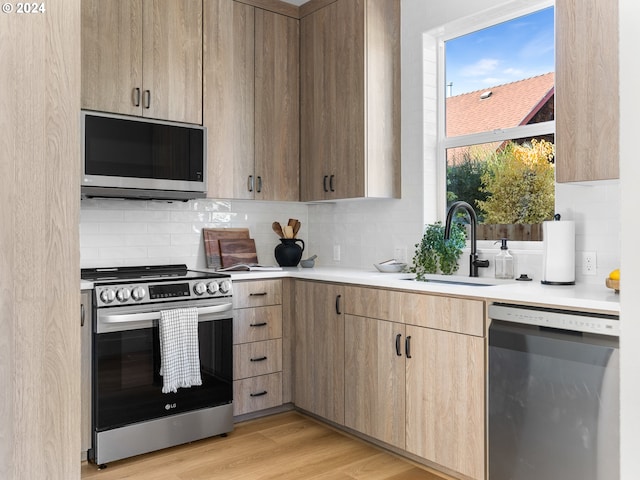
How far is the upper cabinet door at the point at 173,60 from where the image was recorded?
3236mm

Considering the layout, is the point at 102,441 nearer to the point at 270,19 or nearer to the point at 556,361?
the point at 556,361

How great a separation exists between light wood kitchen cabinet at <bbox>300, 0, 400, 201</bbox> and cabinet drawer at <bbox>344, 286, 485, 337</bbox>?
2.54 feet

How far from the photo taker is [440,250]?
3.19 m

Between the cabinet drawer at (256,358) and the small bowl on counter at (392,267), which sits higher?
the small bowl on counter at (392,267)

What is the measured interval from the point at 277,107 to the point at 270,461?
2364 mm

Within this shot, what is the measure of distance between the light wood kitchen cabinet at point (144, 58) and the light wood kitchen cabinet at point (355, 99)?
84 cm

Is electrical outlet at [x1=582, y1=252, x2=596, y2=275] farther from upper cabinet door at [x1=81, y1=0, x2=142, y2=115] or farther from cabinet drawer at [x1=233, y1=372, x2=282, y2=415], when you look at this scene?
upper cabinet door at [x1=81, y1=0, x2=142, y2=115]

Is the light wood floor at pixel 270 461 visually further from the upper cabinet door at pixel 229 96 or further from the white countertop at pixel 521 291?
the upper cabinet door at pixel 229 96

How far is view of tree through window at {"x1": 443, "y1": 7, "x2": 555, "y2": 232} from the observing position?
2910 millimetres

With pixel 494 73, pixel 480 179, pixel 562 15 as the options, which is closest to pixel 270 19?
pixel 494 73

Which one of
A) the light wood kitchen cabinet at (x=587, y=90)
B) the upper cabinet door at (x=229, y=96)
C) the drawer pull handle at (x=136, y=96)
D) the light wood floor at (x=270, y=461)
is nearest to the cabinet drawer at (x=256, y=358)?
the light wood floor at (x=270, y=461)

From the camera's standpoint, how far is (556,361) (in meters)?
2.07

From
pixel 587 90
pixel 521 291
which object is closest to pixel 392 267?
pixel 521 291

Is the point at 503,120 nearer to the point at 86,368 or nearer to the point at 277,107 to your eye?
the point at 277,107
